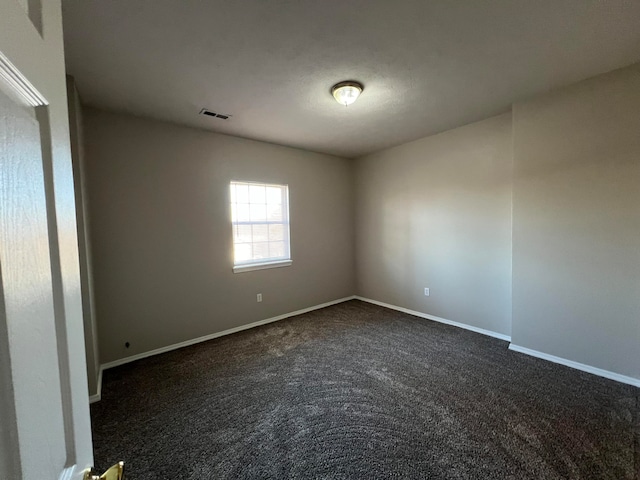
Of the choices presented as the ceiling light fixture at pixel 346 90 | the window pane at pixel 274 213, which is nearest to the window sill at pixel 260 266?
the window pane at pixel 274 213

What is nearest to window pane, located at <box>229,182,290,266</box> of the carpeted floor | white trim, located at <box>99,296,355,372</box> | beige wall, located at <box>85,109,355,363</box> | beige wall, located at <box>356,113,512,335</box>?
beige wall, located at <box>85,109,355,363</box>

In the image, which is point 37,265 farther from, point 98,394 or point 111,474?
point 98,394

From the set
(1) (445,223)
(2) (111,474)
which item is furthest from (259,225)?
(2) (111,474)

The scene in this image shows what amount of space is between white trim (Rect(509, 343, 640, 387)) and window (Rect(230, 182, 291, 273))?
121 inches

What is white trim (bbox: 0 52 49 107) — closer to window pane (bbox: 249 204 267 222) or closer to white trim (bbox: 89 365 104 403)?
white trim (bbox: 89 365 104 403)

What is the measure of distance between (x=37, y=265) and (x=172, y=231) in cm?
304

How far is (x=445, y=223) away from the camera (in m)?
3.80

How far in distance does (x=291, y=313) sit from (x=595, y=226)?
3669 mm

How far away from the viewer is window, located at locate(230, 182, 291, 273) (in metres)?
3.79

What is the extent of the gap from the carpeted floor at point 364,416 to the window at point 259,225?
1.29 m

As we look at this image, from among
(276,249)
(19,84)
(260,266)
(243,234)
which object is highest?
(19,84)

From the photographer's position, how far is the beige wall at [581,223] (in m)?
2.31

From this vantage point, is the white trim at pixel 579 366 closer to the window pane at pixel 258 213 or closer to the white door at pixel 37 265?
the window pane at pixel 258 213

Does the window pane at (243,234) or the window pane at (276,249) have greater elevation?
the window pane at (243,234)
